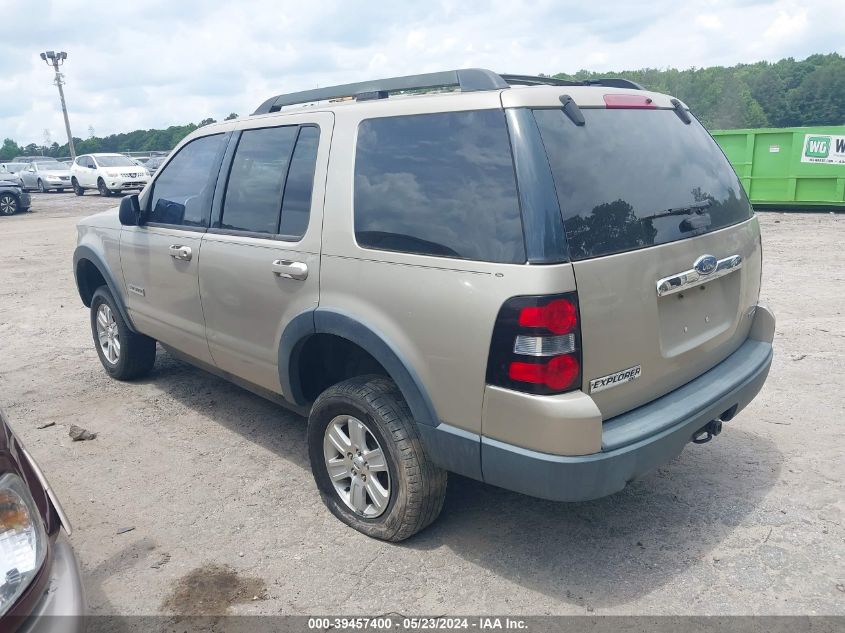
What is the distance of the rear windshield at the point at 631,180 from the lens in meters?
2.58

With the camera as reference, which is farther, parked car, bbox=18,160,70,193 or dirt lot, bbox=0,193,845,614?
parked car, bbox=18,160,70,193

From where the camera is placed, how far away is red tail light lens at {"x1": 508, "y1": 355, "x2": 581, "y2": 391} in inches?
96.8

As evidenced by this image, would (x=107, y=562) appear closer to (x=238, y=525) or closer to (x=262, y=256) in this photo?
(x=238, y=525)

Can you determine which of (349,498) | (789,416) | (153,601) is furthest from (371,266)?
(789,416)

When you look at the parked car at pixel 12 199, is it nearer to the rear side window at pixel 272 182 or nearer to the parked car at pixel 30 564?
the rear side window at pixel 272 182

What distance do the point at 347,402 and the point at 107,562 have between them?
4.48 ft

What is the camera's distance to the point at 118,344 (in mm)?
5430

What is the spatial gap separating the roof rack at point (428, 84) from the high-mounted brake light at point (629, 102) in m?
0.22

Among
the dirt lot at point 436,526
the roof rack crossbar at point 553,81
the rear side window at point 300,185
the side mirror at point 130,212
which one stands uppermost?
the roof rack crossbar at point 553,81

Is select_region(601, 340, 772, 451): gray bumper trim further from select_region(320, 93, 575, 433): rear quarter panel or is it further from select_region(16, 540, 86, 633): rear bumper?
select_region(16, 540, 86, 633): rear bumper

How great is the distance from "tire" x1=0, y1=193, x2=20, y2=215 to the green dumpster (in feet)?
66.6

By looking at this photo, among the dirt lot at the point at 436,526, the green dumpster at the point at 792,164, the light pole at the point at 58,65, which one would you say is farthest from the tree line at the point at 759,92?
the dirt lot at the point at 436,526

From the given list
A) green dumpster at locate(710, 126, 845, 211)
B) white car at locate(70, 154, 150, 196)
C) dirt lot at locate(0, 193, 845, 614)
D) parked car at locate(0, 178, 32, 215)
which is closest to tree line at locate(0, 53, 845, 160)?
white car at locate(70, 154, 150, 196)

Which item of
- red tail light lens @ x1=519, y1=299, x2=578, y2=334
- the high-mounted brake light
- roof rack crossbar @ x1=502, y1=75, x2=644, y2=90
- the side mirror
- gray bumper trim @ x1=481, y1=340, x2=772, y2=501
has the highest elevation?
roof rack crossbar @ x1=502, y1=75, x2=644, y2=90
